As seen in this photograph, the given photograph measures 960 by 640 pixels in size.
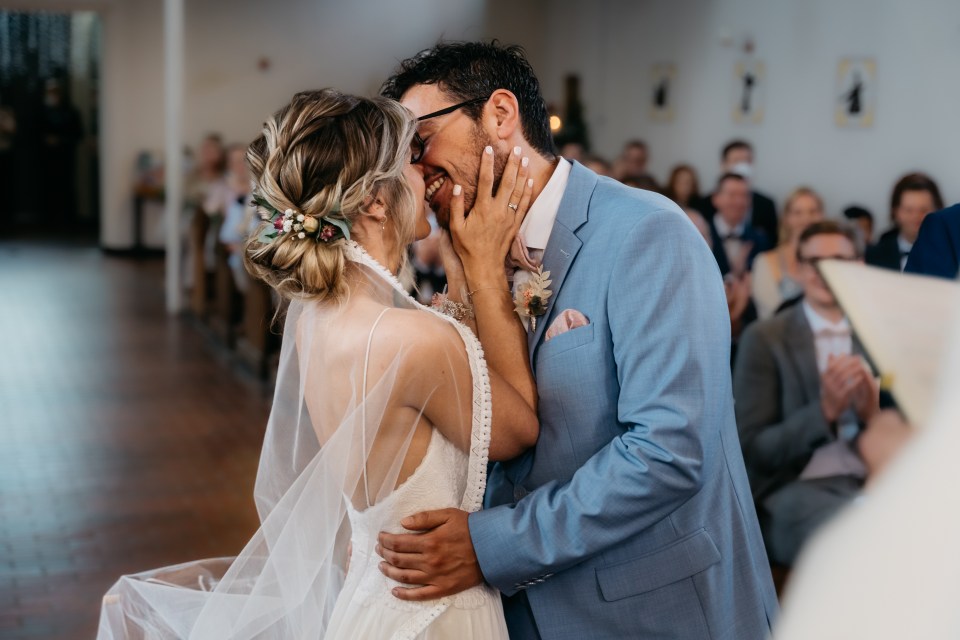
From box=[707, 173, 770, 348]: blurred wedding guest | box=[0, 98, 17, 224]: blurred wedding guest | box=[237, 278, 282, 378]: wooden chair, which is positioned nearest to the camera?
box=[707, 173, 770, 348]: blurred wedding guest

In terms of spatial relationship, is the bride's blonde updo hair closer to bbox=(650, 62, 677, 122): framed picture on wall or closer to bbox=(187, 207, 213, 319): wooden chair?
bbox=(187, 207, 213, 319): wooden chair

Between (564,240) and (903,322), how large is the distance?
3.60 ft

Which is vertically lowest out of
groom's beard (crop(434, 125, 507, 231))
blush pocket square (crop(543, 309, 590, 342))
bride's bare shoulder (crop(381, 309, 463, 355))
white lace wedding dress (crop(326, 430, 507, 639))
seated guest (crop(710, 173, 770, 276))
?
seated guest (crop(710, 173, 770, 276))

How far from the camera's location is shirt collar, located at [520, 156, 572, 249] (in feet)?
6.46

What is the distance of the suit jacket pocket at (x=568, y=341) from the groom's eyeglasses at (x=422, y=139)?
42 centimetres

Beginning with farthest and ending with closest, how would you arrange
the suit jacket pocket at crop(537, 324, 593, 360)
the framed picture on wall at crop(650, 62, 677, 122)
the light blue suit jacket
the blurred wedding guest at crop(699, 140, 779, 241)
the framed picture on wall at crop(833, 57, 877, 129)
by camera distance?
the framed picture on wall at crop(650, 62, 677, 122), the blurred wedding guest at crop(699, 140, 779, 241), the framed picture on wall at crop(833, 57, 877, 129), the suit jacket pocket at crop(537, 324, 593, 360), the light blue suit jacket

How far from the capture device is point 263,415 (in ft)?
22.9

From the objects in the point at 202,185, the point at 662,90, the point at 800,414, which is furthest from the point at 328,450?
the point at 202,185

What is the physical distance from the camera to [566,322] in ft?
A: 5.98

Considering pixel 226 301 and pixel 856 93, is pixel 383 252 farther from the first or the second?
pixel 226 301

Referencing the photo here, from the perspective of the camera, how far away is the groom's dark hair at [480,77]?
1.99 meters

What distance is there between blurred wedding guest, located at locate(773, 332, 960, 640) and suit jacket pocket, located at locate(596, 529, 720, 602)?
3.40 ft

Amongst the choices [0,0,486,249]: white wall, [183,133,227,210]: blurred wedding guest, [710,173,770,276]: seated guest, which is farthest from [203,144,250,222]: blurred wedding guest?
[710,173,770,276]: seated guest

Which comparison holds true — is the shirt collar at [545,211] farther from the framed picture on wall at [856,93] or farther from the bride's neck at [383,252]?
the framed picture on wall at [856,93]
